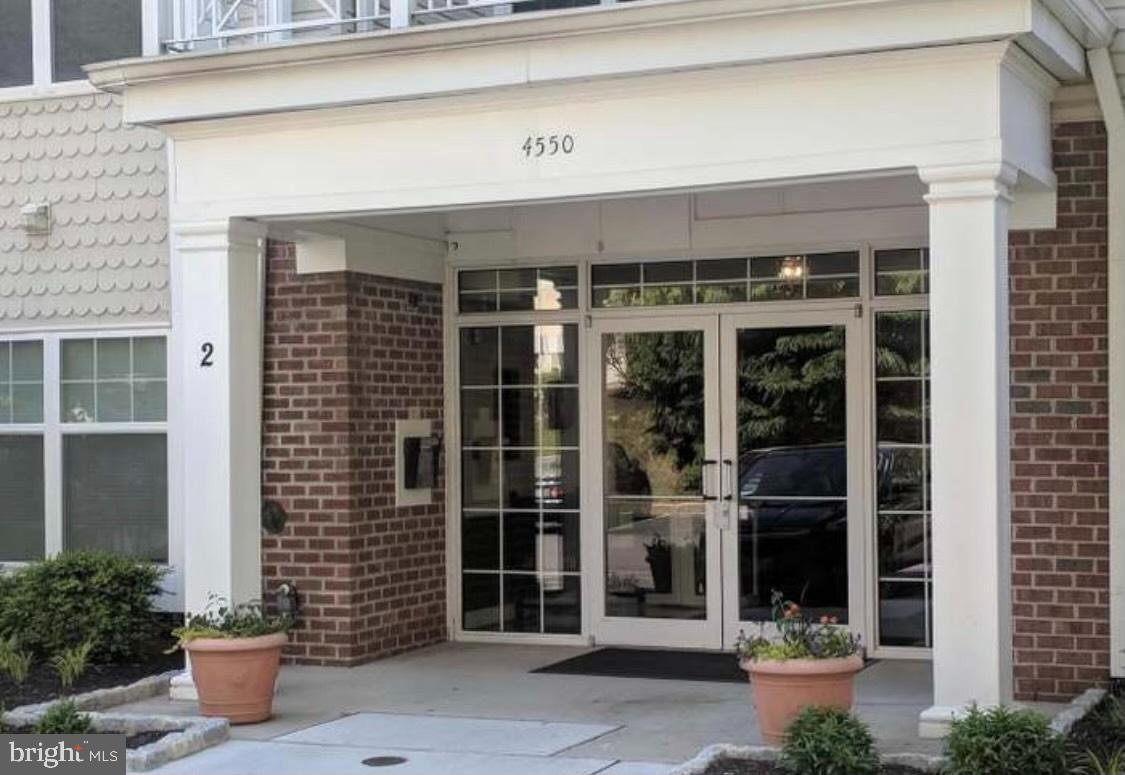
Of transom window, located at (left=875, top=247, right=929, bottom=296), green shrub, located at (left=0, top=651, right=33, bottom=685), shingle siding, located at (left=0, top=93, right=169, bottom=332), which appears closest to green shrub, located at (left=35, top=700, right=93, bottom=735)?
green shrub, located at (left=0, top=651, right=33, bottom=685)

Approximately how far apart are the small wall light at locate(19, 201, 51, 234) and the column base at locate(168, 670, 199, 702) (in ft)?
12.7

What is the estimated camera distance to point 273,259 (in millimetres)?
9914

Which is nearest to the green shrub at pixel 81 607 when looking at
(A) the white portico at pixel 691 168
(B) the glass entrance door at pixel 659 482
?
(A) the white portico at pixel 691 168

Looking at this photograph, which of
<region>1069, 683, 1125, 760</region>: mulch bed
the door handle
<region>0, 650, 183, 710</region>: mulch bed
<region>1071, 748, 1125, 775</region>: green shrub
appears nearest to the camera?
<region>1071, 748, 1125, 775</region>: green shrub

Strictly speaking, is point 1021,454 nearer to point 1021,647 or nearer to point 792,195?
point 1021,647

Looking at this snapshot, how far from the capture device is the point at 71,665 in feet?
29.3

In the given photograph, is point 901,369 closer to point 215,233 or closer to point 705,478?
point 705,478

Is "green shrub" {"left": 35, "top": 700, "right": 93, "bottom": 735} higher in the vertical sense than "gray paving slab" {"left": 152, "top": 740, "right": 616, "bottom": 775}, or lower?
higher

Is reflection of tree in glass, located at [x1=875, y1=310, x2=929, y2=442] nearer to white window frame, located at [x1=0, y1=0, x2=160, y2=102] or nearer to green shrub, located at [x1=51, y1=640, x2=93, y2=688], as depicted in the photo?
green shrub, located at [x1=51, y1=640, x2=93, y2=688]

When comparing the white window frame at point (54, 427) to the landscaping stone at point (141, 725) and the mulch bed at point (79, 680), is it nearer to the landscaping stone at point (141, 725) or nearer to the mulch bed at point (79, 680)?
the mulch bed at point (79, 680)

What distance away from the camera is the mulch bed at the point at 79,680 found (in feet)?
28.3

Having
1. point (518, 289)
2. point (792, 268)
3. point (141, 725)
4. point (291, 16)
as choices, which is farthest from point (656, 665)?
point (291, 16)

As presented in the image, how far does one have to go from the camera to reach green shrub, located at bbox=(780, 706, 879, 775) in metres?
6.18

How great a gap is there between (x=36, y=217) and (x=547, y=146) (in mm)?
4762
